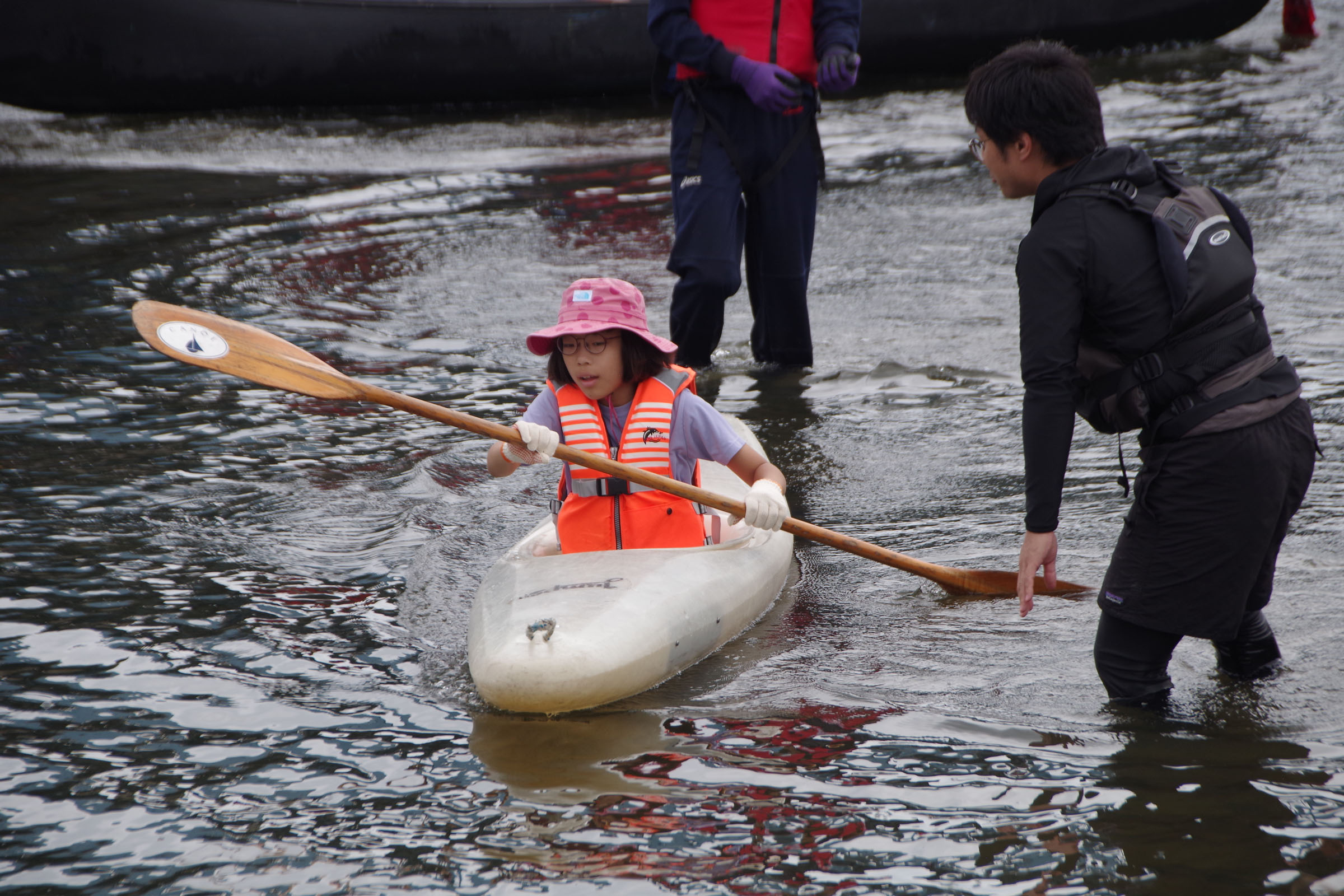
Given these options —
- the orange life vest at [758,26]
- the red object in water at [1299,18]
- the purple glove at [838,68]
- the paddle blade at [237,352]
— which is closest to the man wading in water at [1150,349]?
the paddle blade at [237,352]

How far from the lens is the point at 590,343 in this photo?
3.80m

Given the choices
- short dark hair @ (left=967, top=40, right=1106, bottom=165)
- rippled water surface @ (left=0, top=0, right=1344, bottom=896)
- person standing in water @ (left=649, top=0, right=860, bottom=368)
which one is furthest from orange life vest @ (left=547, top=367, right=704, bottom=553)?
person standing in water @ (left=649, top=0, right=860, bottom=368)

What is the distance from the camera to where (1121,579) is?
2951 mm

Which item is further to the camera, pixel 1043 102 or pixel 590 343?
pixel 590 343

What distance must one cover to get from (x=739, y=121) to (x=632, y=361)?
2.08 metres

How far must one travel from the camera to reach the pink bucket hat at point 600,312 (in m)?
3.71

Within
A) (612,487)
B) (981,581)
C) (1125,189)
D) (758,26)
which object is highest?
(758,26)

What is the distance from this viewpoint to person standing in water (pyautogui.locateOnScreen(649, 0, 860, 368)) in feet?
17.6

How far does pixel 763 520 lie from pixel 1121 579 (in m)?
1.08

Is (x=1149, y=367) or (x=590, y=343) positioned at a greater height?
(x=590, y=343)

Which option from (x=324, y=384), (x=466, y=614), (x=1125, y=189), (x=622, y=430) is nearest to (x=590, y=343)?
(x=622, y=430)

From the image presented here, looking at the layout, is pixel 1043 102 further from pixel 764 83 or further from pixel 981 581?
pixel 764 83

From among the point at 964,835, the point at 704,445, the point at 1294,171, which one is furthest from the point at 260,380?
the point at 1294,171

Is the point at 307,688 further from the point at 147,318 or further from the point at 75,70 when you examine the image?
the point at 75,70
